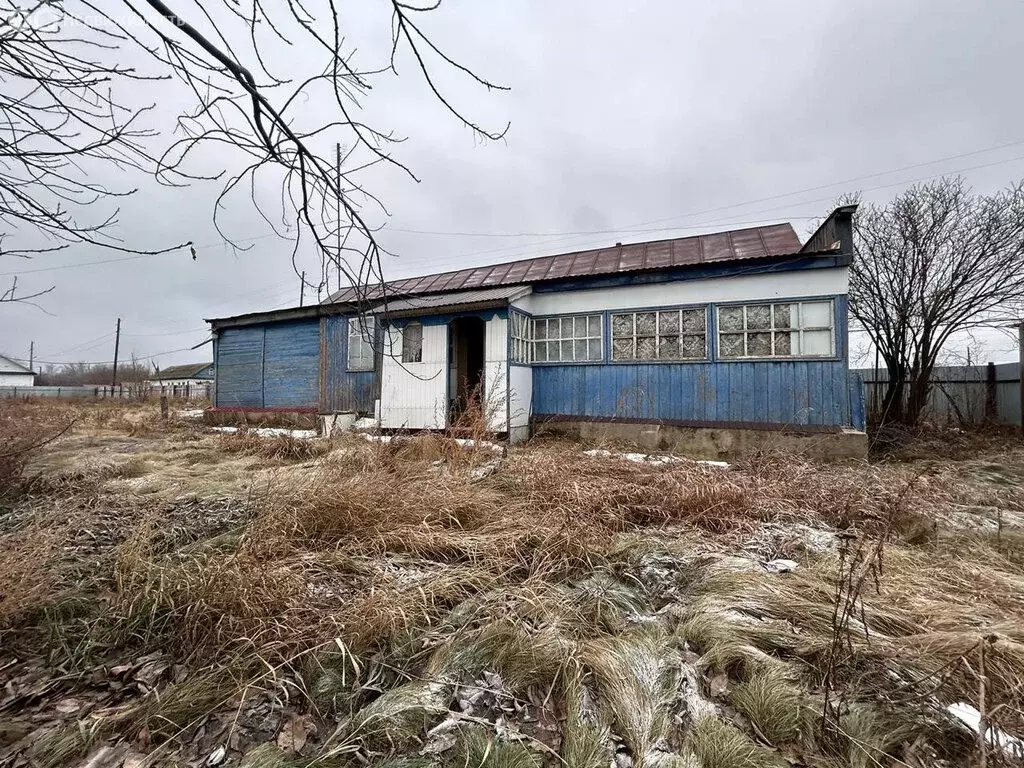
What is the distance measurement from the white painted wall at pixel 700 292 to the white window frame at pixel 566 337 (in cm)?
13

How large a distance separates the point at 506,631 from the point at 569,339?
23.7 ft

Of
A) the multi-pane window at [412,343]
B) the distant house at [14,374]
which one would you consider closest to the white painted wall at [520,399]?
the multi-pane window at [412,343]

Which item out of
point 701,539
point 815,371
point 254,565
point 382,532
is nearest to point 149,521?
point 254,565

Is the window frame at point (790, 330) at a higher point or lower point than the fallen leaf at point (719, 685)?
higher

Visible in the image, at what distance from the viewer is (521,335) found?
8672 mm

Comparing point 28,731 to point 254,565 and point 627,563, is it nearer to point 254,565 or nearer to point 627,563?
point 254,565

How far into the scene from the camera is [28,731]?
1.47 metres

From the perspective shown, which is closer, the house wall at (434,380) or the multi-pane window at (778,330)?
the multi-pane window at (778,330)

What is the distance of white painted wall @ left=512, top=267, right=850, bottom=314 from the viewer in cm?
692

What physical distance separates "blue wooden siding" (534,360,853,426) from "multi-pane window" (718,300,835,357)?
0.21m

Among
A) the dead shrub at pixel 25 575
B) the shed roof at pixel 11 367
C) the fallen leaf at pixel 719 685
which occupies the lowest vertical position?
the fallen leaf at pixel 719 685

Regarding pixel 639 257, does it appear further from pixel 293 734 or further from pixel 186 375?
pixel 186 375

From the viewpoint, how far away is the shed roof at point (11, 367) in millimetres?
40875

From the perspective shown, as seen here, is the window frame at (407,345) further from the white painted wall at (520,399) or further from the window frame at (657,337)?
the window frame at (657,337)
